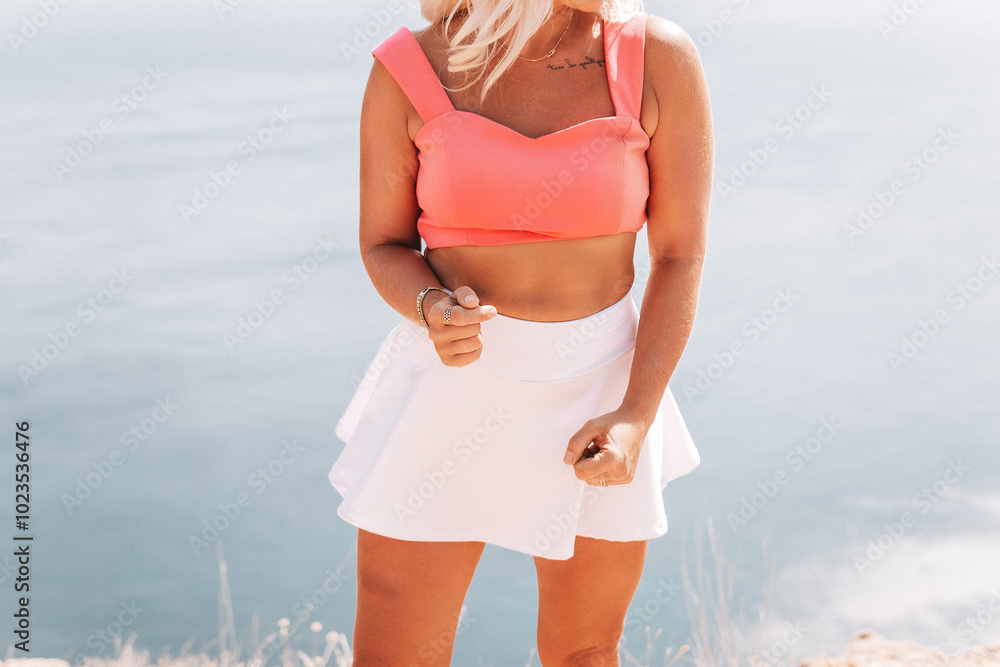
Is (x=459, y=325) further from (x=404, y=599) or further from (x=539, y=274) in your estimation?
(x=404, y=599)

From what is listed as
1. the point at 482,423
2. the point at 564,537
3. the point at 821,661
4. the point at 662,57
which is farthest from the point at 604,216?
the point at 821,661

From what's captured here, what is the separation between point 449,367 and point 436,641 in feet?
1.60

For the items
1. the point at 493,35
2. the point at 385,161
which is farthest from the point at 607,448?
the point at 493,35

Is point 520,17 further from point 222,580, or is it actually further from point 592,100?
point 222,580

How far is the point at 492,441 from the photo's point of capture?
5.55ft

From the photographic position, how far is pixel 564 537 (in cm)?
168

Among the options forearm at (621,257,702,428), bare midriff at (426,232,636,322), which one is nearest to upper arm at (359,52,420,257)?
bare midriff at (426,232,636,322)

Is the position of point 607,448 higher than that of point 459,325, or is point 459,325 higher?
point 459,325

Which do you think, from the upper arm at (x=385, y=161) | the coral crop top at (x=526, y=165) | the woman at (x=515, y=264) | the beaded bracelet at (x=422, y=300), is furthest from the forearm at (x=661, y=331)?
the upper arm at (x=385, y=161)

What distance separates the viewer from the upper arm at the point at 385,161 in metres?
1.65

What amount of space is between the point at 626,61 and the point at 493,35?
236mm

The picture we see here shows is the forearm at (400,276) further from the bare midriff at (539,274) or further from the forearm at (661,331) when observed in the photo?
the forearm at (661,331)

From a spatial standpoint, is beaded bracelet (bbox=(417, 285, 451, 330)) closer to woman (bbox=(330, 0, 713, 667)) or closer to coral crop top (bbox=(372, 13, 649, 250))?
woman (bbox=(330, 0, 713, 667))

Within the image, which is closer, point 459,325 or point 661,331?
point 459,325
